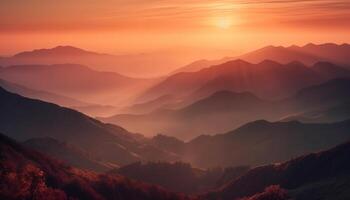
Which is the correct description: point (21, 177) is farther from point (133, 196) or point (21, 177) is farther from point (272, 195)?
point (272, 195)

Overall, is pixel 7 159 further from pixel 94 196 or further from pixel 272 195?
pixel 272 195

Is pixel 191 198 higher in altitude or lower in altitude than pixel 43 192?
lower

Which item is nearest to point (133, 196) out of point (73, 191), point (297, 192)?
point (73, 191)

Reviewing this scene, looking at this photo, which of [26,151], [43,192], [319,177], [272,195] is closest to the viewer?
[43,192]

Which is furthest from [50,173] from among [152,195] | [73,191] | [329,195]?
A: [329,195]

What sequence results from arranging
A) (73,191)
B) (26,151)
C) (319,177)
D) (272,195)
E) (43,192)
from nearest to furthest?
(43,192) → (73,191) → (272,195) → (26,151) → (319,177)

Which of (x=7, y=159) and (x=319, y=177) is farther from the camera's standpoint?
(x=319, y=177)
